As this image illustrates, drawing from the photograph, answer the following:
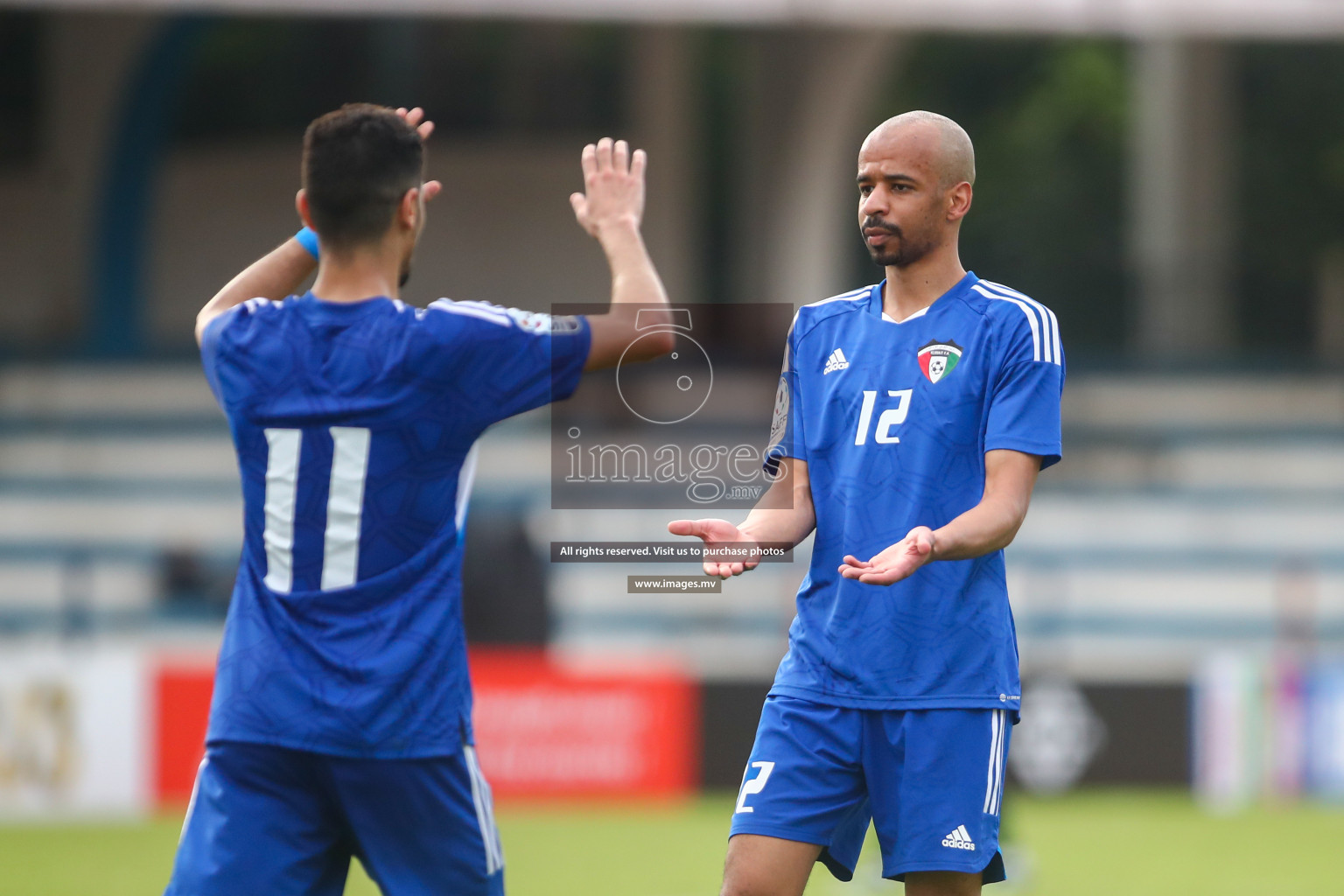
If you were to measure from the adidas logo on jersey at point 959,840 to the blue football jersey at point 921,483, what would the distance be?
10.4 inches

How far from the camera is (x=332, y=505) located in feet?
10.3

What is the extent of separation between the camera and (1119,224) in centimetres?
2561

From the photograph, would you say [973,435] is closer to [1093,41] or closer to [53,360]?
[53,360]

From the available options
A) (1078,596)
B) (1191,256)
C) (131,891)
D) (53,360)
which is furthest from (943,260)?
(1191,256)

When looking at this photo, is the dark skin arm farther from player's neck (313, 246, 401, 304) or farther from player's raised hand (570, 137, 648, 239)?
player's neck (313, 246, 401, 304)

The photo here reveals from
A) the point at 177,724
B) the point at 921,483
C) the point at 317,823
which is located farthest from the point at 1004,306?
the point at 177,724

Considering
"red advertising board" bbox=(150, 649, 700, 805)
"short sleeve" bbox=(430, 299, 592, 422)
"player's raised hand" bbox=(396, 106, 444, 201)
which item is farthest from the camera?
"red advertising board" bbox=(150, 649, 700, 805)

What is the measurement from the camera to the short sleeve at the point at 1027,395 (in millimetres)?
3664

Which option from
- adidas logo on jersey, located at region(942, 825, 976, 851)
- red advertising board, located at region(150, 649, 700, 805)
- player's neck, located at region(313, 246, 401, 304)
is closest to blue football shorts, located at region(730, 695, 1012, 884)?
adidas logo on jersey, located at region(942, 825, 976, 851)

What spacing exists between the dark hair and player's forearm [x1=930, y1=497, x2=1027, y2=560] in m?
1.23

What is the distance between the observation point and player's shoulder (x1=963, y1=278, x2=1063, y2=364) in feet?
12.4

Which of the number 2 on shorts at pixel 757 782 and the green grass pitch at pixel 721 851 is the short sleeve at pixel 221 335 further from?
the green grass pitch at pixel 721 851

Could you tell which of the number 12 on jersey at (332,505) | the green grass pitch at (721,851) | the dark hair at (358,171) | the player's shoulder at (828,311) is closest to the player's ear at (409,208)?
the dark hair at (358,171)

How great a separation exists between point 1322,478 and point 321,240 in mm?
15389
